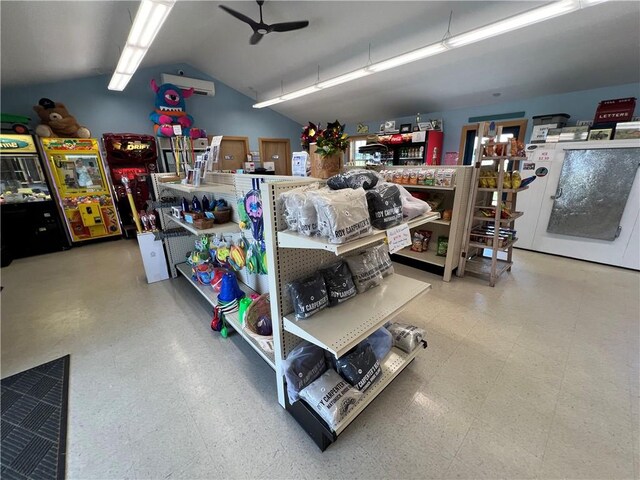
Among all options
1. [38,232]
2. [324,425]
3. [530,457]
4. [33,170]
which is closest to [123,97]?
[33,170]

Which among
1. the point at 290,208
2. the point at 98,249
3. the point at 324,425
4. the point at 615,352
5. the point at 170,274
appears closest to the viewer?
the point at 290,208

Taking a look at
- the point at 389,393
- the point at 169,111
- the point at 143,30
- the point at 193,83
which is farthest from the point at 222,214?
the point at 193,83

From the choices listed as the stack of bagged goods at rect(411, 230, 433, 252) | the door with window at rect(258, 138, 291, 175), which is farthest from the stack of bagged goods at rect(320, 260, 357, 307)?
the door with window at rect(258, 138, 291, 175)

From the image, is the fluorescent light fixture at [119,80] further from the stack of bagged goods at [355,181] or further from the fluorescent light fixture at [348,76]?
the stack of bagged goods at [355,181]

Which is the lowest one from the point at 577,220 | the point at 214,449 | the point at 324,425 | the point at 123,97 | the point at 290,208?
the point at 214,449

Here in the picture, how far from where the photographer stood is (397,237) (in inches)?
45.6

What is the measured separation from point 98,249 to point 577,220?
7.73m

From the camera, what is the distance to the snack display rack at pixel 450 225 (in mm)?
2705

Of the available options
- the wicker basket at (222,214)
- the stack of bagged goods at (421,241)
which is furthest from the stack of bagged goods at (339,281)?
the stack of bagged goods at (421,241)

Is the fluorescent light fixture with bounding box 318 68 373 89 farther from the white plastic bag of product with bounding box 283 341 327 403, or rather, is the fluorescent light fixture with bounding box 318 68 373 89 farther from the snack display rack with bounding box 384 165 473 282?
the white plastic bag of product with bounding box 283 341 327 403

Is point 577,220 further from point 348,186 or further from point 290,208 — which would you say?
point 290,208

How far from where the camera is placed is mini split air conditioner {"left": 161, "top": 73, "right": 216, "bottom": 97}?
221 inches

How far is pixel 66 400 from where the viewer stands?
1.57 meters

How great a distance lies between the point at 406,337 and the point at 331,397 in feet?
2.32
